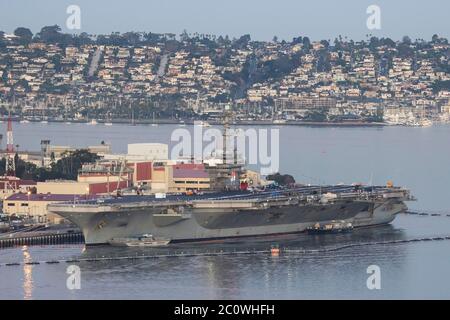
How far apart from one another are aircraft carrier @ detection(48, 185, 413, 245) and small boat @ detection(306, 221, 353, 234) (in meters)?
0.16

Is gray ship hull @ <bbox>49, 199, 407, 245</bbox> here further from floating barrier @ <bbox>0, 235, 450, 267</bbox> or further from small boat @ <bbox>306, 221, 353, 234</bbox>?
floating barrier @ <bbox>0, 235, 450, 267</bbox>

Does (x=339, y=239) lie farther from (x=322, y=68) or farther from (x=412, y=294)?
(x=322, y=68)

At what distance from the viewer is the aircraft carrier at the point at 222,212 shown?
123 feet

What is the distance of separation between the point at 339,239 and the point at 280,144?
146 ft

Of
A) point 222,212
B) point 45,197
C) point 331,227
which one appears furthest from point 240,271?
point 45,197

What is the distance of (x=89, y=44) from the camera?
5787 inches

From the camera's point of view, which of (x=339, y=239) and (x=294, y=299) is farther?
(x=339, y=239)

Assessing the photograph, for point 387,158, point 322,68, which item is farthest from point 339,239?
point 322,68

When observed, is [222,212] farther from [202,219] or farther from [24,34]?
[24,34]

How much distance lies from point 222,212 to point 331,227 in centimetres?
379

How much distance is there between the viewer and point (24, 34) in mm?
142625

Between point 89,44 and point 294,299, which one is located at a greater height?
point 89,44

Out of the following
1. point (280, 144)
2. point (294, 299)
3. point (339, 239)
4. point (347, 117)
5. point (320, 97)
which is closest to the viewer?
point (294, 299)

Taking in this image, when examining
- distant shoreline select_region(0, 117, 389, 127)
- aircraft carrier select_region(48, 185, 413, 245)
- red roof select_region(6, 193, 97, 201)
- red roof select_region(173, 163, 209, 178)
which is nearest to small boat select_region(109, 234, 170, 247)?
aircraft carrier select_region(48, 185, 413, 245)
